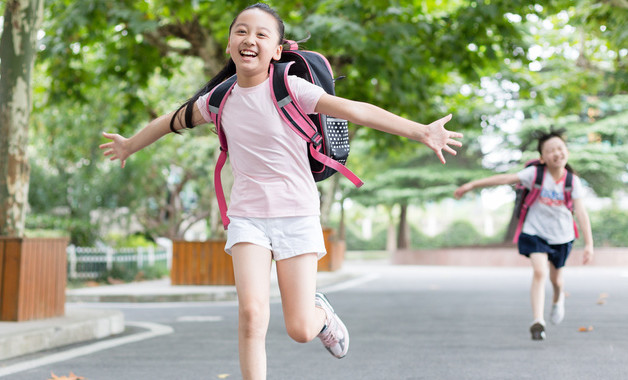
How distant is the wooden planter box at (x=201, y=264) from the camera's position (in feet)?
50.1

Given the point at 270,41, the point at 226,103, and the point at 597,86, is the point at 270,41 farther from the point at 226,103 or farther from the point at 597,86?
the point at 597,86

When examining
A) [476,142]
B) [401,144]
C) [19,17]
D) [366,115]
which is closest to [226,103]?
[366,115]

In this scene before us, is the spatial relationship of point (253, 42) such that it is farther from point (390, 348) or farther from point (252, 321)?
point (390, 348)

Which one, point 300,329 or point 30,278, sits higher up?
point 30,278

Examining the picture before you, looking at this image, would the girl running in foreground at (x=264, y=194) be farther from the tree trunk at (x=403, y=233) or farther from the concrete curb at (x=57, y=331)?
the tree trunk at (x=403, y=233)

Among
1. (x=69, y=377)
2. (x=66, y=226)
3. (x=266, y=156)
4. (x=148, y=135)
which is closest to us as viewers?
(x=266, y=156)

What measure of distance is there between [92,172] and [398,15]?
1006 centimetres

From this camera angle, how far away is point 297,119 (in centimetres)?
395

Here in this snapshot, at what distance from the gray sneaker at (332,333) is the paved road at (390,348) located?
123 cm

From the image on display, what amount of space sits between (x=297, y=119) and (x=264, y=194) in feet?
1.28

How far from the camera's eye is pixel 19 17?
836 cm

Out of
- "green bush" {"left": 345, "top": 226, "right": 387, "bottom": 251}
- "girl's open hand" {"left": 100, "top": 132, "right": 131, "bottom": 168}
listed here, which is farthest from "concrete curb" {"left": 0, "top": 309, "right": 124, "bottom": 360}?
"green bush" {"left": 345, "top": 226, "right": 387, "bottom": 251}

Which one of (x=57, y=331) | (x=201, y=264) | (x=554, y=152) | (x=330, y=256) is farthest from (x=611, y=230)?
(x=57, y=331)

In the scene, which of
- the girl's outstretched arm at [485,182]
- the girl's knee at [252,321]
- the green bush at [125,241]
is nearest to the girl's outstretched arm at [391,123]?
the girl's knee at [252,321]
